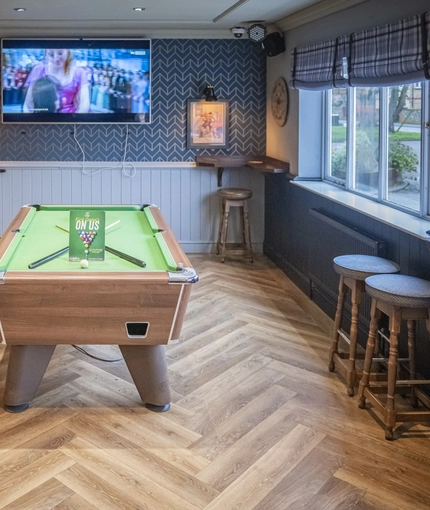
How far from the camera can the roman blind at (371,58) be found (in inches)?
131

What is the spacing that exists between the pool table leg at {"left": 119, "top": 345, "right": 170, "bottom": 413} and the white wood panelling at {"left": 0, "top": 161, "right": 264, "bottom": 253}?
3866 millimetres

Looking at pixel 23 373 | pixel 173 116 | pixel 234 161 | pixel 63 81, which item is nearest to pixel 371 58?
pixel 23 373

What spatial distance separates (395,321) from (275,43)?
3.82 m

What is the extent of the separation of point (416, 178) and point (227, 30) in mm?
3492

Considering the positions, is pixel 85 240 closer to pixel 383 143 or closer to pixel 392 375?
pixel 392 375

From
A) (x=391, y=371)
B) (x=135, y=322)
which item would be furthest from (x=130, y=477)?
(x=391, y=371)

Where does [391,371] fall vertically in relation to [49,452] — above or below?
above

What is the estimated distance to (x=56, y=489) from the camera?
2.57 meters

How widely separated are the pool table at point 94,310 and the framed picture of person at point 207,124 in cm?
374

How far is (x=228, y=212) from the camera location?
21.9 ft

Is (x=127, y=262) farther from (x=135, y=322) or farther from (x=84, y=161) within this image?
(x=84, y=161)

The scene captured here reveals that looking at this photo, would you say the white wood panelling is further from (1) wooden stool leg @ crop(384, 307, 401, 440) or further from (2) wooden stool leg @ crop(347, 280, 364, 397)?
(1) wooden stool leg @ crop(384, 307, 401, 440)

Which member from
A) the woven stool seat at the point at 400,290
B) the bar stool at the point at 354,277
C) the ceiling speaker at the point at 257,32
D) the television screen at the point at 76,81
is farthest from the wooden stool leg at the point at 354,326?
the television screen at the point at 76,81

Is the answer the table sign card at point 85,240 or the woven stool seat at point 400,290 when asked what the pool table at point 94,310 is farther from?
the woven stool seat at point 400,290
